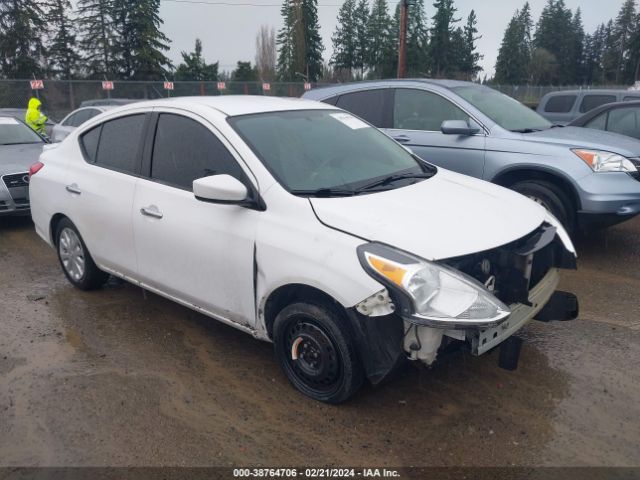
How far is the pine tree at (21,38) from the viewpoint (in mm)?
41281

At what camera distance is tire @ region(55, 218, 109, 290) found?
4953 millimetres

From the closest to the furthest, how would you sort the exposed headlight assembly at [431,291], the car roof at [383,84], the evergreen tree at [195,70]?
the exposed headlight assembly at [431,291]
the car roof at [383,84]
the evergreen tree at [195,70]

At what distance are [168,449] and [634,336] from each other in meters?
3.40

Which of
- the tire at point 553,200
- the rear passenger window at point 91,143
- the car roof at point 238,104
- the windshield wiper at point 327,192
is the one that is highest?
the car roof at point 238,104

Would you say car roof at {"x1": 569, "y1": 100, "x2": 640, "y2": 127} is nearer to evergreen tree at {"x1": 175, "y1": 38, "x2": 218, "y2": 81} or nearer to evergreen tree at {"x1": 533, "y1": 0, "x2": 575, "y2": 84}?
evergreen tree at {"x1": 175, "y1": 38, "x2": 218, "y2": 81}

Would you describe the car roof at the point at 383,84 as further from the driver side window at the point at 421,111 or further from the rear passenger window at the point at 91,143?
the rear passenger window at the point at 91,143

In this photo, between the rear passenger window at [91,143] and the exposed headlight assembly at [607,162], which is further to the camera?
the exposed headlight assembly at [607,162]

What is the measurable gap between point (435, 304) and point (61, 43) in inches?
1957

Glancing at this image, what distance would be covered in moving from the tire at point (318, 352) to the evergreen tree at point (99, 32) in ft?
157

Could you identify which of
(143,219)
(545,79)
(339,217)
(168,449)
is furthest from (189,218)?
(545,79)

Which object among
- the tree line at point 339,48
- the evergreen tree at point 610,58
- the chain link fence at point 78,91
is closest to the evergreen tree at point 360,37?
the tree line at point 339,48

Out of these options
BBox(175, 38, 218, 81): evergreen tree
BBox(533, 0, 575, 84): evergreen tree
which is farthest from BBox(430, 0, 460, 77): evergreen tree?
BBox(175, 38, 218, 81): evergreen tree

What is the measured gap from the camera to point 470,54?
267 feet

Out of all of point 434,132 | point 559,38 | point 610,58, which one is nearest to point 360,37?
point 559,38
